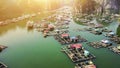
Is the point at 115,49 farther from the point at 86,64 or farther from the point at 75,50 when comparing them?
the point at 86,64

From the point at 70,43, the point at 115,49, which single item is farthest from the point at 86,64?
the point at 70,43

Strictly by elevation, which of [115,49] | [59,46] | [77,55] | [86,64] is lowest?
[86,64]

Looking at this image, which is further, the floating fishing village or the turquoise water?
the floating fishing village

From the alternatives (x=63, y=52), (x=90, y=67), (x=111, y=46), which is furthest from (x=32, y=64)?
(x=111, y=46)

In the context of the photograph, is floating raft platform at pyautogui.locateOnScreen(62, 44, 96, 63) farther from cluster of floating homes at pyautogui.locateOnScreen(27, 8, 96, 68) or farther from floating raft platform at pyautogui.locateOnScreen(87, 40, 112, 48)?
floating raft platform at pyautogui.locateOnScreen(87, 40, 112, 48)

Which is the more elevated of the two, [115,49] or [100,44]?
[100,44]

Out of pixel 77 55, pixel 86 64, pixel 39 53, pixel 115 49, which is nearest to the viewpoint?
pixel 86 64

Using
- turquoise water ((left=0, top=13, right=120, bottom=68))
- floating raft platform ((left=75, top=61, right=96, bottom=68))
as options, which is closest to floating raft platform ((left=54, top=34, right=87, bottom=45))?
turquoise water ((left=0, top=13, right=120, bottom=68))

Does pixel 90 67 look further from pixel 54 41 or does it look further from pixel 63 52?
pixel 54 41
